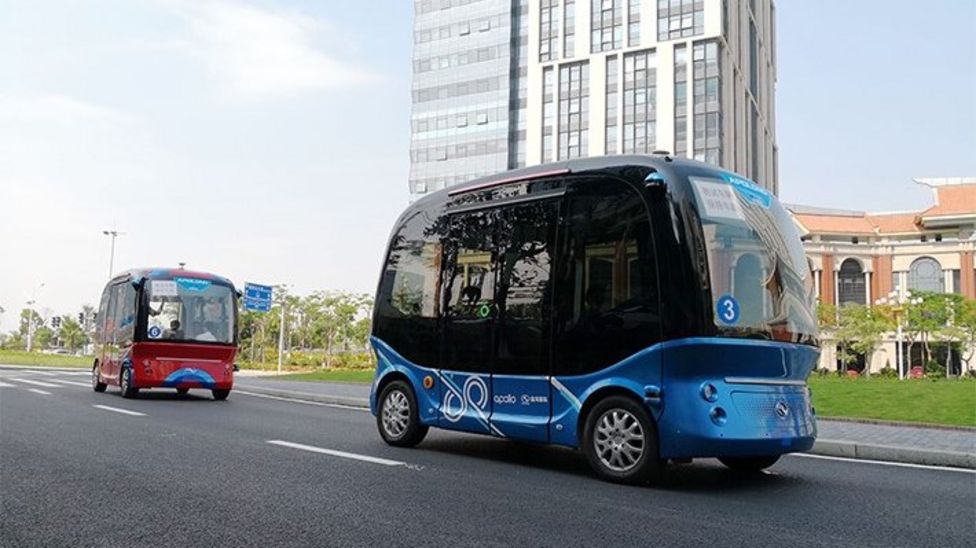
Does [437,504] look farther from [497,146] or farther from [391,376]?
[497,146]

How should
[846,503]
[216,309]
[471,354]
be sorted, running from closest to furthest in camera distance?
[846,503] < [471,354] < [216,309]

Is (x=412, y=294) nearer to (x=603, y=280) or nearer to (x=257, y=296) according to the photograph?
(x=603, y=280)

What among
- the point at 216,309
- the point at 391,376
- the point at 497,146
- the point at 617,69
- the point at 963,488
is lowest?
the point at 963,488

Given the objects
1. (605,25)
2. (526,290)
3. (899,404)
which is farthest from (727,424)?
(605,25)

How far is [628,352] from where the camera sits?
6793 mm

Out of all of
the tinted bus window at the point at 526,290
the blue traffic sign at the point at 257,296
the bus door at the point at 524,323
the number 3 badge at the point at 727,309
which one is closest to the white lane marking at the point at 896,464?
the number 3 badge at the point at 727,309

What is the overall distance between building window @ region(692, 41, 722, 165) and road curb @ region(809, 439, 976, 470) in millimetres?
60353

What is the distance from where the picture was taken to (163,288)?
17.1 meters

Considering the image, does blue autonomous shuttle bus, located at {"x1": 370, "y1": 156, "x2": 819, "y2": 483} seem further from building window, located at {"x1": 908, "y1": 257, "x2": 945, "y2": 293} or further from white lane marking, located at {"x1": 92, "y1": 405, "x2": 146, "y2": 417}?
building window, located at {"x1": 908, "y1": 257, "x2": 945, "y2": 293}

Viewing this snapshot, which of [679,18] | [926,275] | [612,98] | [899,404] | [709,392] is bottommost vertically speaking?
[899,404]

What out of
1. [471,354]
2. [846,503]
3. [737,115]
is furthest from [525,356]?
[737,115]

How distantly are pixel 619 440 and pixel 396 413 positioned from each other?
124 inches

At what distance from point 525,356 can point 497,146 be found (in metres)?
73.5

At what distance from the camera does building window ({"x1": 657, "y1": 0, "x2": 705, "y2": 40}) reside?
6888 centimetres
